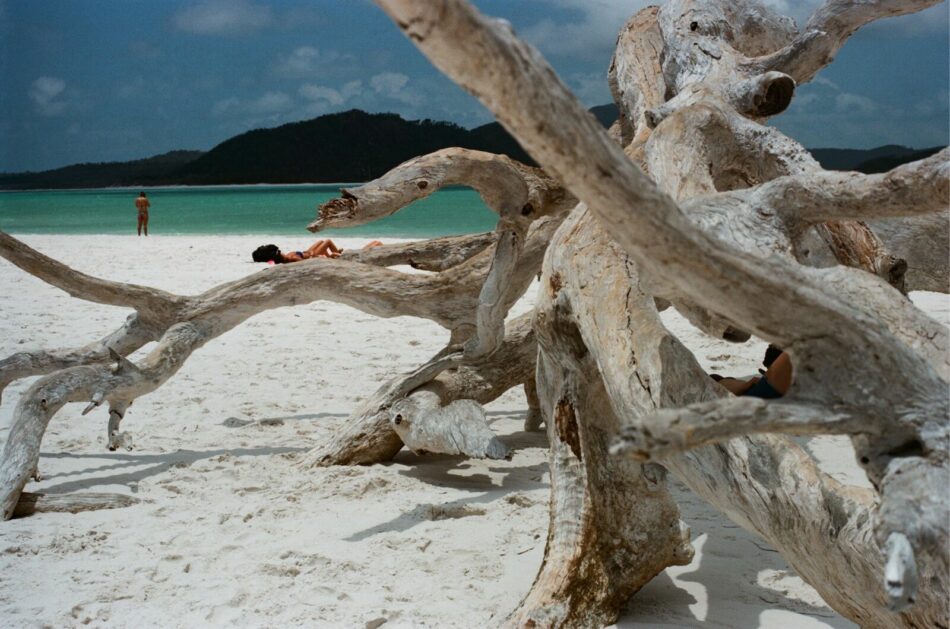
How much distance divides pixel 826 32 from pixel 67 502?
4182 mm

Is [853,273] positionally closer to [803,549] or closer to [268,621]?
[803,549]

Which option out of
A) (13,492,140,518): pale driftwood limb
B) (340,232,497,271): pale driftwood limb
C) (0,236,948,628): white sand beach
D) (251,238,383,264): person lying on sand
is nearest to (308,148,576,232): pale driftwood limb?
(340,232,497,271): pale driftwood limb

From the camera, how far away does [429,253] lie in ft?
16.3

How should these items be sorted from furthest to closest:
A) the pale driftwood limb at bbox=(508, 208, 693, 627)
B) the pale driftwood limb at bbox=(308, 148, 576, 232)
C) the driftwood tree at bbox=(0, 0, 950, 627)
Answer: the pale driftwood limb at bbox=(308, 148, 576, 232)
the pale driftwood limb at bbox=(508, 208, 693, 627)
the driftwood tree at bbox=(0, 0, 950, 627)

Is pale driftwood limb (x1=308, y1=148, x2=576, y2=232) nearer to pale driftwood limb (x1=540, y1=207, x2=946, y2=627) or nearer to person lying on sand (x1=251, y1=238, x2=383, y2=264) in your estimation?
pale driftwood limb (x1=540, y1=207, x2=946, y2=627)

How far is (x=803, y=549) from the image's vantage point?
2010 mm

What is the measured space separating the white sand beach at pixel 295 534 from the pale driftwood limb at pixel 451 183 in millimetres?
1284

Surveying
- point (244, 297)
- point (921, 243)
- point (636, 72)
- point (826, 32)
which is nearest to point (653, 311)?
point (921, 243)

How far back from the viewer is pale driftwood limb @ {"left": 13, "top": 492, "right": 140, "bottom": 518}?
383 cm

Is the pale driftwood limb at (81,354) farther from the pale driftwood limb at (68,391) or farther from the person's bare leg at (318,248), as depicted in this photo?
the person's bare leg at (318,248)

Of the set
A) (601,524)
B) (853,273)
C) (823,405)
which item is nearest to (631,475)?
(601,524)

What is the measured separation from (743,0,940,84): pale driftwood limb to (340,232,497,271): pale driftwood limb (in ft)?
5.70

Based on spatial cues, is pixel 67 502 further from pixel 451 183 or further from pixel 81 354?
pixel 451 183

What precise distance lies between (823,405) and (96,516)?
3270 mm
